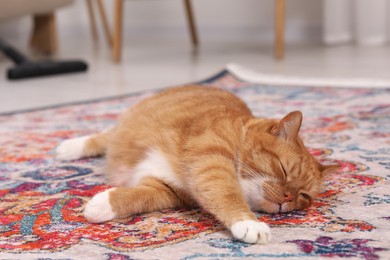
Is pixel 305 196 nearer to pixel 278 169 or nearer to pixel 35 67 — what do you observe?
pixel 278 169

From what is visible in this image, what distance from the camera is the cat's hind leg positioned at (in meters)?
1.23

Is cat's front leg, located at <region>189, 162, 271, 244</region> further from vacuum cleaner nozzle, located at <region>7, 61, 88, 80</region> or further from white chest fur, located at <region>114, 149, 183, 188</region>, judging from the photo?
vacuum cleaner nozzle, located at <region>7, 61, 88, 80</region>

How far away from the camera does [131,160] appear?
1472mm

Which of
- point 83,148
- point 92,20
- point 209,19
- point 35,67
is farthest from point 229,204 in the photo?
point 92,20

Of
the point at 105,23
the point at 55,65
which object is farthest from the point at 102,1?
the point at 55,65

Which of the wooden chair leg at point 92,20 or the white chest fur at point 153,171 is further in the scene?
the wooden chair leg at point 92,20

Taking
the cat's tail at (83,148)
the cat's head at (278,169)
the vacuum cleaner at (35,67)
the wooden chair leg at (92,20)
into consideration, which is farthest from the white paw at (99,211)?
the wooden chair leg at (92,20)

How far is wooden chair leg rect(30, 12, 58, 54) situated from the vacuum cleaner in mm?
968

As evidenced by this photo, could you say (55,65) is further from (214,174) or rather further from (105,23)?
(214,174)

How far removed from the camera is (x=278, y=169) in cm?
121

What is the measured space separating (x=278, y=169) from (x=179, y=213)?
22cm

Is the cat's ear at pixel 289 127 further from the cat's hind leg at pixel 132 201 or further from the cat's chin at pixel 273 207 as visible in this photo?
the cat's hind leg at pixel 132 201

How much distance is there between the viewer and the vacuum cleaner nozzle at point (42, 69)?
3.55 metres

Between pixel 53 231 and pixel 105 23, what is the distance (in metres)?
4.24
